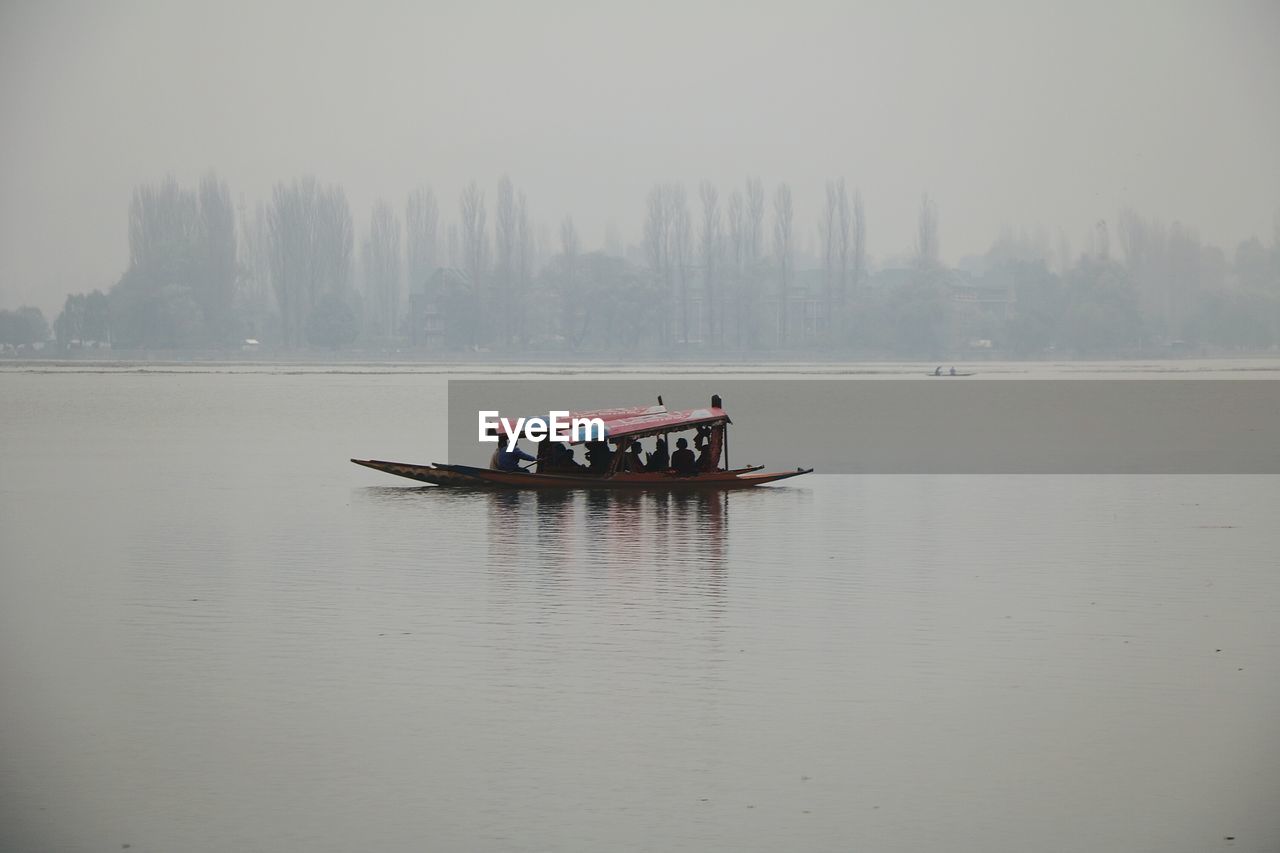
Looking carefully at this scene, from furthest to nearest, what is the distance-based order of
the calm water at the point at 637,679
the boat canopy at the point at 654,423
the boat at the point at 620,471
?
the boat at the point at 620,471 < the boat canopy at the point at 654,423 < the calm water at the point at 637,679

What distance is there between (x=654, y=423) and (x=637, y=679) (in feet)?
59.8

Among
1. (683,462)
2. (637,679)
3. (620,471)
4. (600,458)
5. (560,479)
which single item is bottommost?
(637,679)

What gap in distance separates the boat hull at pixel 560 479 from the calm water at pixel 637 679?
1625 millimetres

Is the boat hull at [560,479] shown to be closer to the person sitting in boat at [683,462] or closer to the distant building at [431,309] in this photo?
the person sitting in boat at [683,462]

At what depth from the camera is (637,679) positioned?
16594 millimetres

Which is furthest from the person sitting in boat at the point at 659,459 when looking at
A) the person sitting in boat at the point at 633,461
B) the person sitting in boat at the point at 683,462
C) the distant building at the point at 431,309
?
the distant building at the point at 431,309

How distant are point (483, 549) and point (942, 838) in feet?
51.1

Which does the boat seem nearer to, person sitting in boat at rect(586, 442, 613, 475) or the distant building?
person sitting in boat at rect(586, 442, 613, 475)

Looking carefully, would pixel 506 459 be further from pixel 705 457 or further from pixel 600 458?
pixel 705 457

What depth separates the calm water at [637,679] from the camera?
12391 mm

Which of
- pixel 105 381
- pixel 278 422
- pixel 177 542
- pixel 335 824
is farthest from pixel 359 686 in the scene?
pixel 105 381

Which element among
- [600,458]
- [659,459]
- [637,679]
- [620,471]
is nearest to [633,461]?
[620,471]

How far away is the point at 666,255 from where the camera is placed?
181000mm

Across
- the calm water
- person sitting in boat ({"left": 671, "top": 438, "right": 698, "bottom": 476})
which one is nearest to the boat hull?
person sitting in boat ({"left": 671, "top": 438, "right": 698, "bottom": 476})
